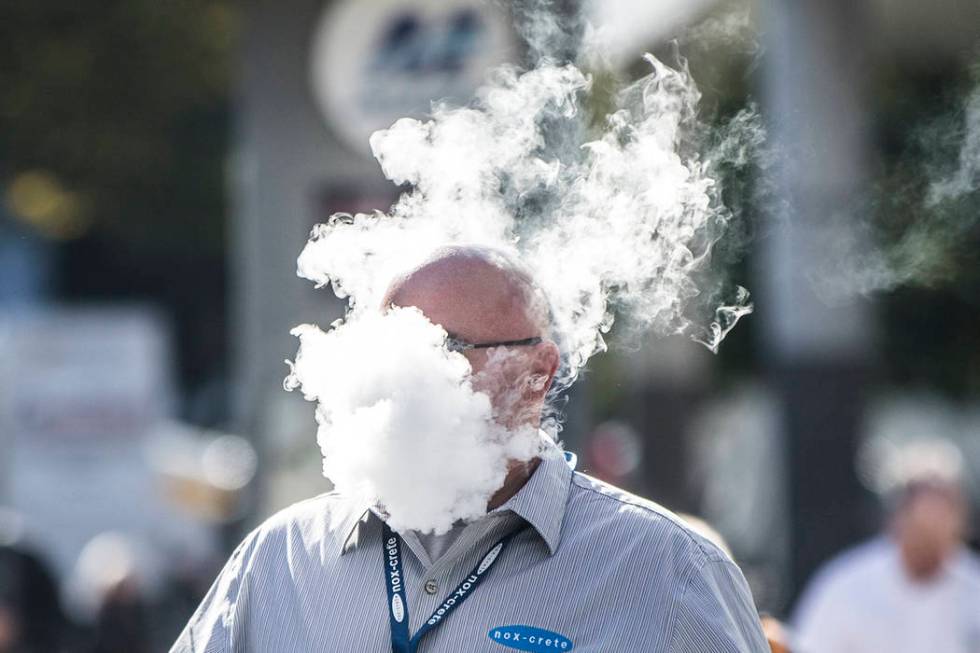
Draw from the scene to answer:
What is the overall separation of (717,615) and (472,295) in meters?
0.66

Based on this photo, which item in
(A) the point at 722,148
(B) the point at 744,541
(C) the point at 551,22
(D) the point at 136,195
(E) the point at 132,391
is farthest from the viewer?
(D) the point at 136,195

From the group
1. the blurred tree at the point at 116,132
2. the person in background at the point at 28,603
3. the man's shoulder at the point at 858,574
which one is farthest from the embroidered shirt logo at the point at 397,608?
the blurred tree at the point at 116,132

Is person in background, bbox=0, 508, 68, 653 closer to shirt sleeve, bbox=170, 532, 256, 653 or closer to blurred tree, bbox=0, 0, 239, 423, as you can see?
shirt sleeve, bbox=170, 532, 256, 653

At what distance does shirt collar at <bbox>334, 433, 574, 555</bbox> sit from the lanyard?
6cm

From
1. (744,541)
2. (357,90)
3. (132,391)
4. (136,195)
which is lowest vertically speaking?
(744,541)

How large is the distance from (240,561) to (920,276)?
9.71 ft

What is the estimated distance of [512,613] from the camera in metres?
2.59

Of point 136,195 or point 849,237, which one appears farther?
point 136,195

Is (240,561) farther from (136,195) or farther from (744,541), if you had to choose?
(136,195)

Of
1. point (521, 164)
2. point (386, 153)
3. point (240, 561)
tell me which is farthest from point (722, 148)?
point (240, 561)

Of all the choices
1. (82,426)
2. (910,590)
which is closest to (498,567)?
(910,590)

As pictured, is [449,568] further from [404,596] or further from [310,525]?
[310,525]

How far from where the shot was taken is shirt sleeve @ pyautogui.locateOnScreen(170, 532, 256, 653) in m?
2.76

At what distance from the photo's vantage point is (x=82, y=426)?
1357 centimetres
